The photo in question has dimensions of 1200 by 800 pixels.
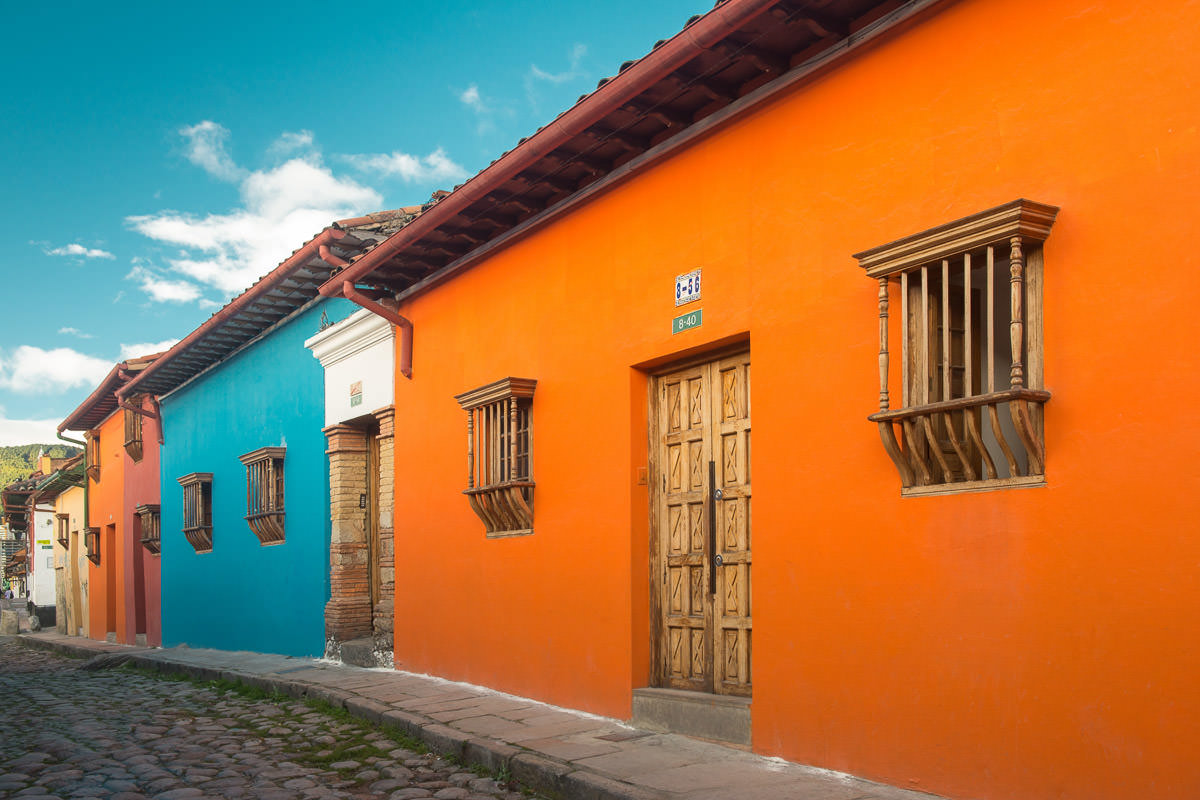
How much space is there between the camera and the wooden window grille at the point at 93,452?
22469 mm

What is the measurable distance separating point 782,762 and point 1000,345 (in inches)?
92.8

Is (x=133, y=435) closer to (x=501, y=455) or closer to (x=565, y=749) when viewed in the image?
(x=501, y=455)

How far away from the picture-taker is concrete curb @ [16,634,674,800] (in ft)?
16.5

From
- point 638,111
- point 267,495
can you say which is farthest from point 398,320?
point 638,111

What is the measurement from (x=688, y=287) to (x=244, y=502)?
940 cm

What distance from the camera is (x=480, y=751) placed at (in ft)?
20.0

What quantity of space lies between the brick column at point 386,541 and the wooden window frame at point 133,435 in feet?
33.6

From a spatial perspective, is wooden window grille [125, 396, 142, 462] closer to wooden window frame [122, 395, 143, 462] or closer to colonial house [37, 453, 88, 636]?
wooden window frame [122, 395, 143, 462]

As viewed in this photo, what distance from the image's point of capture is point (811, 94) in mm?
5621

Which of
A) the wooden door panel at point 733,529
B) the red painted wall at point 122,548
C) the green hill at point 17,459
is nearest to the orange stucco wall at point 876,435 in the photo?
the wooden door panel at point 733,529

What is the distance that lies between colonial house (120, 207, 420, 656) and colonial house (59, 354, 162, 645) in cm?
105

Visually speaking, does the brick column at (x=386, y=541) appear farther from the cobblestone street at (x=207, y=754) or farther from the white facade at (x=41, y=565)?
the white facade at (x=41, y=565)

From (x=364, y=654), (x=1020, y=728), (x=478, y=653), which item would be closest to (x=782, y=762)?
(x=1020, y=728)

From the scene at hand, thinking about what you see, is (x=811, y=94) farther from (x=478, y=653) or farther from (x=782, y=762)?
(x=478, y=653)
